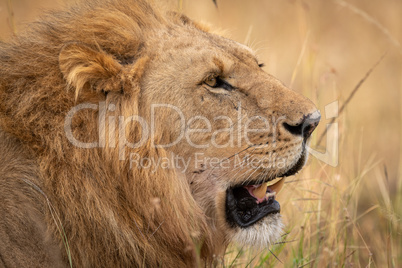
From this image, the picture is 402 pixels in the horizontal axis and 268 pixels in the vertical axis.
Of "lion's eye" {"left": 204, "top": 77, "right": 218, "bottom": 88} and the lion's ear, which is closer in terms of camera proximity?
the lion's ear

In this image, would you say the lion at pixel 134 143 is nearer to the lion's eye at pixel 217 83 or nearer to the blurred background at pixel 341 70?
the lion's eye at pixel 217 83

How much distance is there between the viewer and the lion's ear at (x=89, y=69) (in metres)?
3.13

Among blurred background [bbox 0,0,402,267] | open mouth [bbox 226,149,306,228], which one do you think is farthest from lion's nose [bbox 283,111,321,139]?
blurred background [bbox 0,0,402,267]

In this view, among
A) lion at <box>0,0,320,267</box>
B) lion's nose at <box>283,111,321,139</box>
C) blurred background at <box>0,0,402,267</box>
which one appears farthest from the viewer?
blurred background at <box>0,0,402,267</box>

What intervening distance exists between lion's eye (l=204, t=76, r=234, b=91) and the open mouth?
0.63 meters

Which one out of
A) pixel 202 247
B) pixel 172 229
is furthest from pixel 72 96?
pixel 202 247

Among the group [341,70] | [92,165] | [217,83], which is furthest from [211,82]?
[341,70]

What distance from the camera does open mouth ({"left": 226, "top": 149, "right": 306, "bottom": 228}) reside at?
136 inches

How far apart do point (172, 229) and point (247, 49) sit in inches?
53.6

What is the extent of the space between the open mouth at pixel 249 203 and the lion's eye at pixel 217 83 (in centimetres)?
63

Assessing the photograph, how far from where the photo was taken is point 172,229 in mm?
3291

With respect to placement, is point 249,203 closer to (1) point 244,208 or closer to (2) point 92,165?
(1) point 244,208

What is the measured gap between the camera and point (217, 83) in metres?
3.46

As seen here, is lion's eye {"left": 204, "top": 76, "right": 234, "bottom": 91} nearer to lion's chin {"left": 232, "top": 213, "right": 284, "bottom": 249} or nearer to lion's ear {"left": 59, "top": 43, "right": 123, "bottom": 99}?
lion's ear {"left": 59, "top": 43, "right": 123, "bottom": 99}
